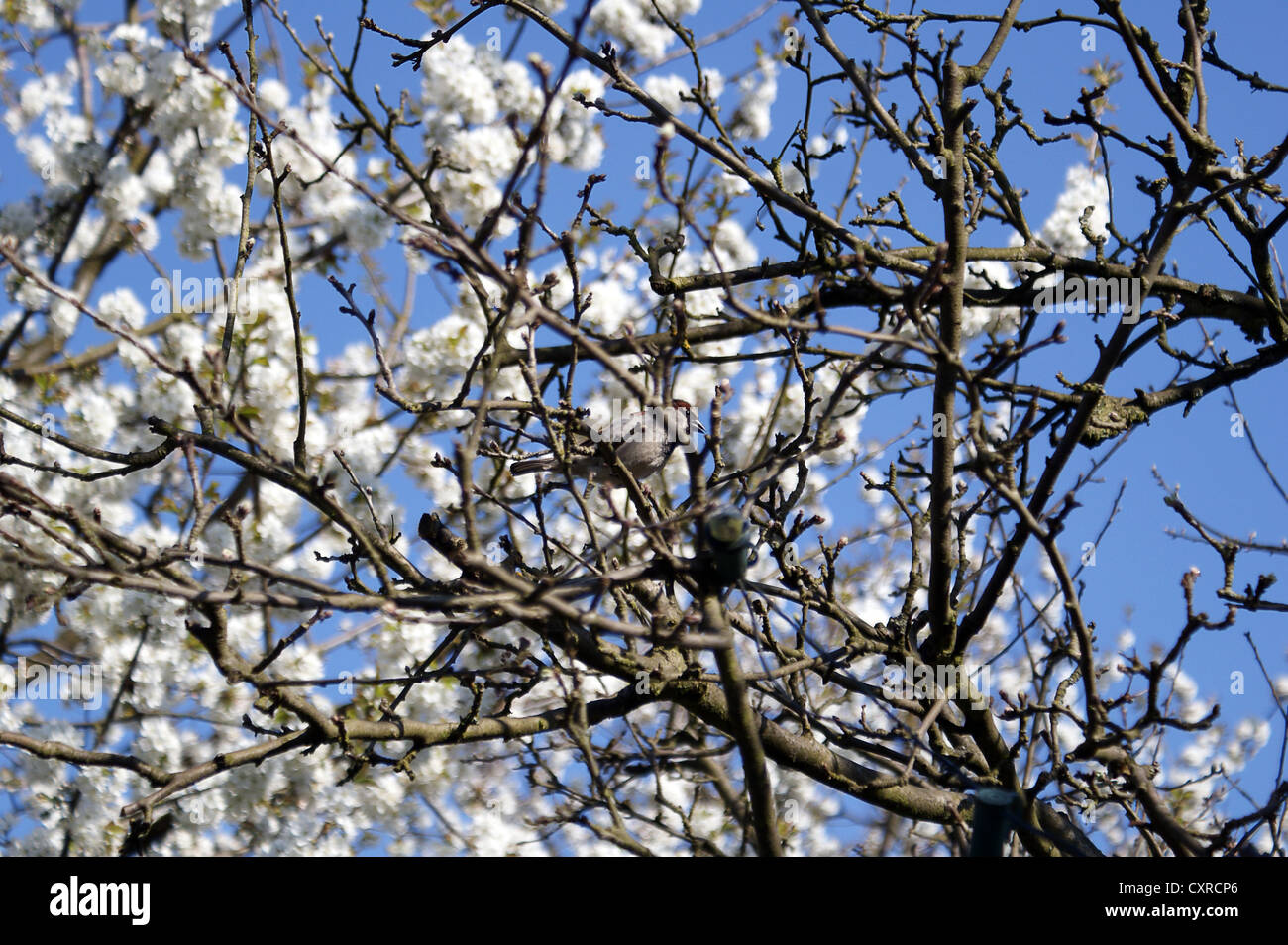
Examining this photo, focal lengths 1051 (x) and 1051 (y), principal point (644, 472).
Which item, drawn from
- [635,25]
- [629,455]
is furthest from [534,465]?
[635,25]

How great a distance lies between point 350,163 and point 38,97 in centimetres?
266

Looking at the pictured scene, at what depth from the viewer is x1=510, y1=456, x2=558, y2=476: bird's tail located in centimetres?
304

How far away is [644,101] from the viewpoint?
2.92 metres

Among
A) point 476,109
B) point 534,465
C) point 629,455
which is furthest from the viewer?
point 476,109

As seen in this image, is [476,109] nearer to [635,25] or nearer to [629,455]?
[635,25]

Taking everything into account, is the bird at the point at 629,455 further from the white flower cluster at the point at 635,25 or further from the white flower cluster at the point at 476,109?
the white flower cluster at the point at 635,25

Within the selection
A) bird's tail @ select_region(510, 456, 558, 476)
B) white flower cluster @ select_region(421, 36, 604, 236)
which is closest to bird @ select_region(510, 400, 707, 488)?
bird's tail @ select_region(510, 456, 558, 476)

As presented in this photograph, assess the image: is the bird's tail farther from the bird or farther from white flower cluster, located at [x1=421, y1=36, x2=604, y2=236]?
white flower cluster, located at [x1=421, y1=36, x2=604, y2=236]

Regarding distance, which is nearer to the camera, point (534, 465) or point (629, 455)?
point (534, 465)

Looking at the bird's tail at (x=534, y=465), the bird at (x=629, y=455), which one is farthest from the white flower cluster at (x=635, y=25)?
the bird's tail at (x=534, y=465)

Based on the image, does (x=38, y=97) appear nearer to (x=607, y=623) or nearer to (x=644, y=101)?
(x=644, y=101)

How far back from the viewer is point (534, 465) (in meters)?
3.09

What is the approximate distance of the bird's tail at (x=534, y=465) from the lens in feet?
9.97
